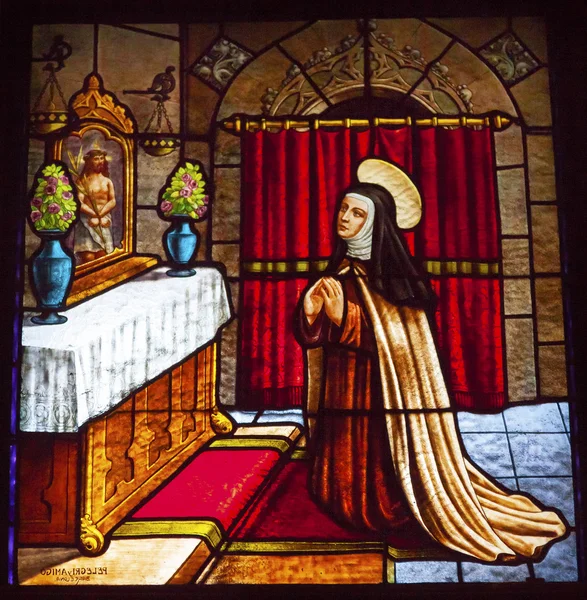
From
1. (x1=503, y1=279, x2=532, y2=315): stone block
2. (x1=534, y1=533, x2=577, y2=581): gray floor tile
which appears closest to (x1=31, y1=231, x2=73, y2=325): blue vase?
(x1=503, y1=279, x2=532, y2=315): stone block

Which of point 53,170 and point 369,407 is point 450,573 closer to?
point 369,407

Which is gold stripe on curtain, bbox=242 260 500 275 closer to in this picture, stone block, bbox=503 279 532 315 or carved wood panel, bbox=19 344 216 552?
stone block, bbox=503 279 532 315

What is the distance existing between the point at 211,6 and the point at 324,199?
3.82 ft

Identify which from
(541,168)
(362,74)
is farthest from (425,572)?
(362,74)

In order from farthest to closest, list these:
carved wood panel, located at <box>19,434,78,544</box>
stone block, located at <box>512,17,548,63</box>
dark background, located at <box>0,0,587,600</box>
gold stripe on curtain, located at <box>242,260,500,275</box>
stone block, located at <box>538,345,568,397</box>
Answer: stone block, located at <box>512,17,548,63</box>
gold stripe on curtain, located at <box>242,260,500,275</box>
stone block, located at <box>538,345,568,397</box>
carved wood panel, located at <box>19,434,78,544</box>
dark background, located at <box>0,0,587,600</box>

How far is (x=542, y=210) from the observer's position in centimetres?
482

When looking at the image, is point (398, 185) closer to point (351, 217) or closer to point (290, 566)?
point (351, 217)

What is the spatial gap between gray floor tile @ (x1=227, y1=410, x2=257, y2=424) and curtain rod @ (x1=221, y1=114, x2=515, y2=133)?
4.41 ft

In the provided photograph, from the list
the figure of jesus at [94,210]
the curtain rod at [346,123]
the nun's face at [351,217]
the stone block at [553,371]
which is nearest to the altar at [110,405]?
the figure of jesus at [94,210]

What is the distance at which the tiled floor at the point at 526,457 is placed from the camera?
14.5 feet

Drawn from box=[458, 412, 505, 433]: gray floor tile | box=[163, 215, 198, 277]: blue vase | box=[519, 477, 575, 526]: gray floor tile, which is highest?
box=[163, 215, 198, 277]: blue vase

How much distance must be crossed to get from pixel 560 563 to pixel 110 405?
2.09 meters

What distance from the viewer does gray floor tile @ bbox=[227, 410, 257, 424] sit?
468 cm

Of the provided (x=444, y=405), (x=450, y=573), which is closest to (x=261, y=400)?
(x=444, y=405)
